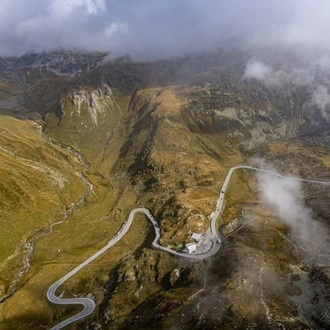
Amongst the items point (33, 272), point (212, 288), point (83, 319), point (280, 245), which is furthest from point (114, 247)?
point (280, 245)

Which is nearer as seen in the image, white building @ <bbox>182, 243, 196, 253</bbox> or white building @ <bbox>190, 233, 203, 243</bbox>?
white building @ <bbox>182, 243, 196, 253</bbox>

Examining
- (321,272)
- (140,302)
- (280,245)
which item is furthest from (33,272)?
(321,272)

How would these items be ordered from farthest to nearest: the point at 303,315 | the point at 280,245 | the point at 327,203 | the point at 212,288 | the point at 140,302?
the point at 327,203 → the point at 280,245 → the point at 140,302 → the point at 212,288 → the point at 303,315

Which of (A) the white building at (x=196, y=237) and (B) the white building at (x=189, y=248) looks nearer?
(B) the white building at (x=189, y=248)

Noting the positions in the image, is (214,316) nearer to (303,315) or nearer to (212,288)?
(212,288)

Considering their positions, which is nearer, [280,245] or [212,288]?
[212,288]

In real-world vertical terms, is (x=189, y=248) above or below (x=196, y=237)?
above

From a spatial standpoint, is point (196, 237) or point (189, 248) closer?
point (189, 248)

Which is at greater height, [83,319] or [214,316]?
[214,316]

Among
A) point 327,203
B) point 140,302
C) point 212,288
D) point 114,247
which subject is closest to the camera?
point 212,288
